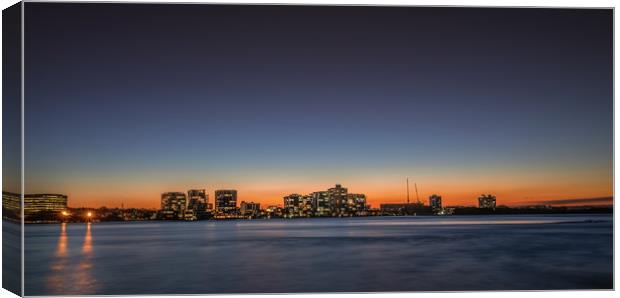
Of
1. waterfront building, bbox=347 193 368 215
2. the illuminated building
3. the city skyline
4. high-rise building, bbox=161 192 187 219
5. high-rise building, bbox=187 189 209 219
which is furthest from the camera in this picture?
high-rise building, bbox=187 189 209 219

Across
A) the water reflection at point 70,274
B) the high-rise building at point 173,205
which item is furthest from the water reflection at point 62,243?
the high-rise building at point 173,205

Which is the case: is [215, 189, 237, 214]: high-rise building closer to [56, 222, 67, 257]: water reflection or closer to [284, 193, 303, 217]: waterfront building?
[284, 193, 303, 217]: waterfront building

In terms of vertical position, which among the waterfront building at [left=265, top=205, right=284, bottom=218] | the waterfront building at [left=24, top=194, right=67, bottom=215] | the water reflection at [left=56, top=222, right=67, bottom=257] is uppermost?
the waterfront building at [left=24, top=194, right=67, bottom=215]

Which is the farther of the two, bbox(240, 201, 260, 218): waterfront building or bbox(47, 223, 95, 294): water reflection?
bbox(240, 201, 260, 218): waterfront building

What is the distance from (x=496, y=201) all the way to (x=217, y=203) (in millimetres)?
7808

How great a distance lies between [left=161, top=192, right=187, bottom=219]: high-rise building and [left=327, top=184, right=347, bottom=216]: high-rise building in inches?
157

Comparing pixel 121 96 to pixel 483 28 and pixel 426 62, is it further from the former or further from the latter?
pixel 483 28

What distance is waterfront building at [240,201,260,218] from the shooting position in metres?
17.1

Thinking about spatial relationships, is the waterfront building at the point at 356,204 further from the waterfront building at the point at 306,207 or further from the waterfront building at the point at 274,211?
the waterfront building at the point at 274,211

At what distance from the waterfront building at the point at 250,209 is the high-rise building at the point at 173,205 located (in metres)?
1.89

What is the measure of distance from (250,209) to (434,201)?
4.14 m

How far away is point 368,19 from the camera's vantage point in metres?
9.36

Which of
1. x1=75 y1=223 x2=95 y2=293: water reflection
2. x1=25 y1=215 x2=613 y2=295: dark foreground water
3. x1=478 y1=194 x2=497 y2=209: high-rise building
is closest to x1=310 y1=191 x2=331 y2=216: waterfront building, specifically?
x1=25 y1=215 x2=613 y2=295: dark foreground water

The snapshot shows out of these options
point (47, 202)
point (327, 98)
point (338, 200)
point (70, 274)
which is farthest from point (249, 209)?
point (70, 274)
